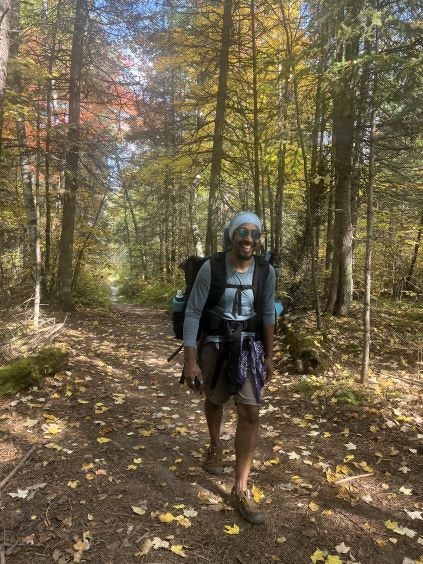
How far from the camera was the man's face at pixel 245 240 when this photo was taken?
132 inches

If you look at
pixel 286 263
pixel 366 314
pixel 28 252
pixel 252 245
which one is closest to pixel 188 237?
pixel 286 263

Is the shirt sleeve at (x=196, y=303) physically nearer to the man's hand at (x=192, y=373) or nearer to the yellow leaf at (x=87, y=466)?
the man's hand at (x=192, y=373)

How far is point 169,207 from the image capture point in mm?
17109

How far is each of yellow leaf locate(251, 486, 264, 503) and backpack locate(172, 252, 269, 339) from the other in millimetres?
1537

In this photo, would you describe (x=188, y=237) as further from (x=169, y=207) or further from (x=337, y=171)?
(x=337, y=171)

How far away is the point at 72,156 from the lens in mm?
11328

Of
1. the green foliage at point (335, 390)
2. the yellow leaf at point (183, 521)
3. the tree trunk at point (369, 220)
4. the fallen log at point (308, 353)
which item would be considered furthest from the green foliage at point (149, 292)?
the yellow leaf at point (183, 521)

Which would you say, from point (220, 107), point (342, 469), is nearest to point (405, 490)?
point (342, 469)

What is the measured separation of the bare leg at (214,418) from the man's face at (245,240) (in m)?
1.44

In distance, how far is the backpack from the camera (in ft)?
11.1

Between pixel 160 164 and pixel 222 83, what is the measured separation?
8.81 feet

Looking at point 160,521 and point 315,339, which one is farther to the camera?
point 315,339

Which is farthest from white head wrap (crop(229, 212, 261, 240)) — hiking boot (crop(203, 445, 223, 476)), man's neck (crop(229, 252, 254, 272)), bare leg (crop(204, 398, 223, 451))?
hiking boot (crop(203, 445, 223, 476))

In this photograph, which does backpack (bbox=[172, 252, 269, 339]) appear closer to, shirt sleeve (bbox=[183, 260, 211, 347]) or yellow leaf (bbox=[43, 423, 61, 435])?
shirt sleeve (bbox=[183, 260, 211, 347])
